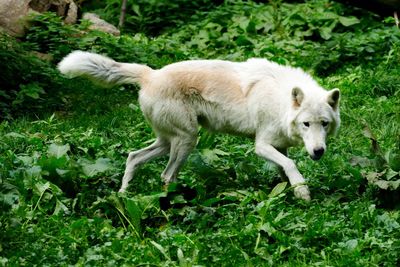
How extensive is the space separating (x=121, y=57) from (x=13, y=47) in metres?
1.62

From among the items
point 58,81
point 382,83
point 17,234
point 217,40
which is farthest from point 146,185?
point 217,40

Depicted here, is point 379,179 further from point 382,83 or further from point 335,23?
point 335,23

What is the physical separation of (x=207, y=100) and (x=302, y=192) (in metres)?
1.43

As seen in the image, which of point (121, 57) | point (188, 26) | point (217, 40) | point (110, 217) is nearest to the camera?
point (110, 217)

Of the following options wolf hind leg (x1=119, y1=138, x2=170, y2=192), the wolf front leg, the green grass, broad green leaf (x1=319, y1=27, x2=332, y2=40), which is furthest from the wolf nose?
broad green leaf (x1=319, y1=27, x2=332, y2=40)

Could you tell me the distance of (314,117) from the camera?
7.33 m

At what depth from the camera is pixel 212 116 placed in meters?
7.95

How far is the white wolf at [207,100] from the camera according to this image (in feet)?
25.4

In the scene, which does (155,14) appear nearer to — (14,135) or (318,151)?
(14,135)

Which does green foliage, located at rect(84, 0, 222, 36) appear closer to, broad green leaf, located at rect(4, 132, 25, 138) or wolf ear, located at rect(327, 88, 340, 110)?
broad green leaf, located at rect(4, 132, 25, 138)

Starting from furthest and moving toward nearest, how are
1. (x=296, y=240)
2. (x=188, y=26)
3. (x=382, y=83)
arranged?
(x=188, y=26)
(x=382, y=83)
(x=296, y=240)

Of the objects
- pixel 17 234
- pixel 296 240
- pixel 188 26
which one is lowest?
pixel 188 26

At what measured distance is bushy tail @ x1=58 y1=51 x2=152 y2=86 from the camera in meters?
7.79

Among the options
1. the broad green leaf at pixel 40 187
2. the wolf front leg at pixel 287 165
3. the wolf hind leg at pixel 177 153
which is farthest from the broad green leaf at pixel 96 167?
the wolf front leg at pixel 287 165
